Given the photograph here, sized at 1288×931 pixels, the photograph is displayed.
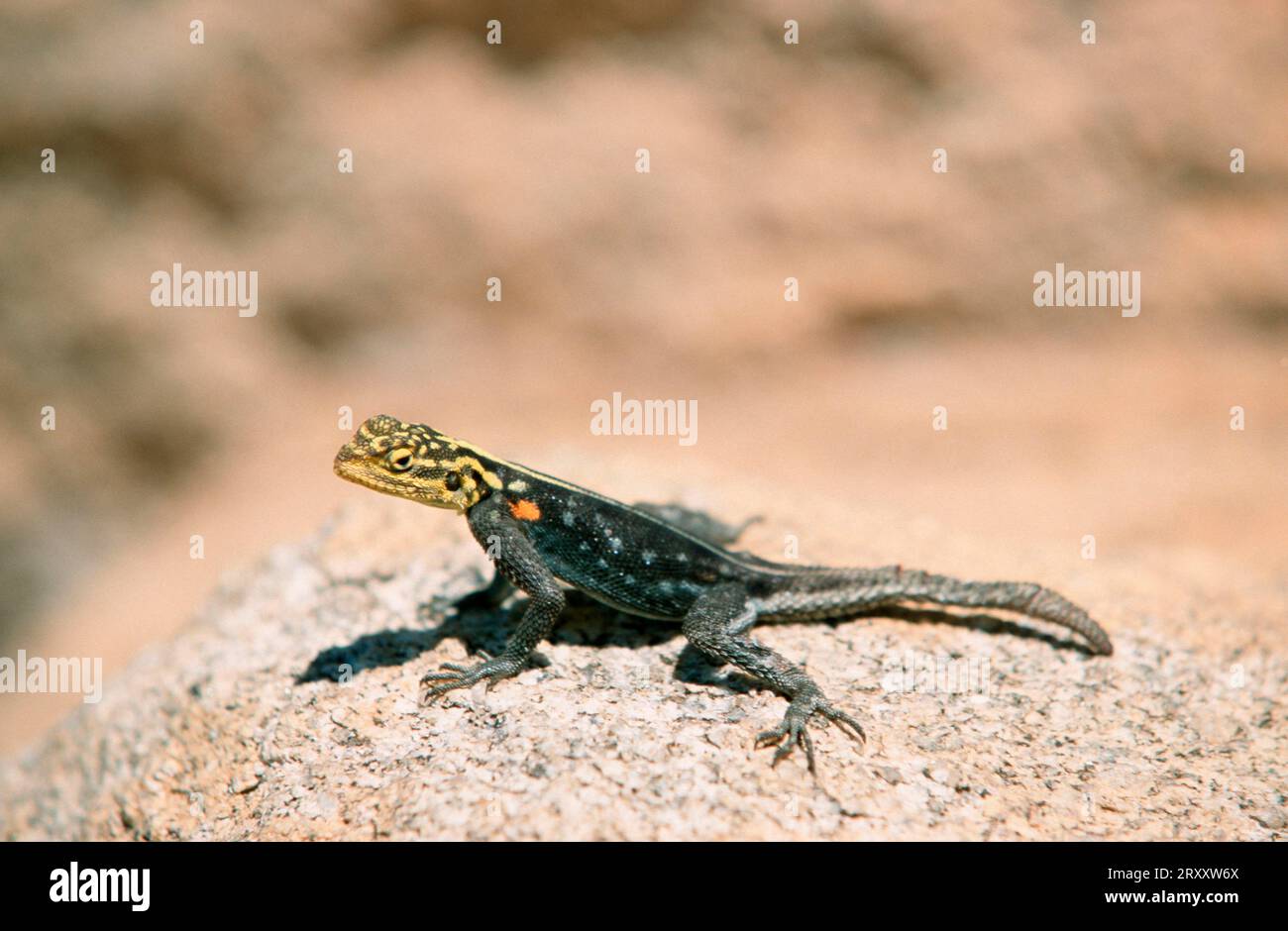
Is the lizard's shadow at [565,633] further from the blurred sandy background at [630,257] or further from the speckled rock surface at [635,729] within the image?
the blurred sandy background at [630,257]

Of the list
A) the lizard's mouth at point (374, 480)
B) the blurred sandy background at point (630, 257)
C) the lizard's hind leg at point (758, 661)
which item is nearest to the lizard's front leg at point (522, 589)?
the lizard's mouth at point (374, 480)

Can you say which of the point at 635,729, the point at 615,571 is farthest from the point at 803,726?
the point at 615,571

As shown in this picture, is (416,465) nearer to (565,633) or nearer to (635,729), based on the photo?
(565,633)

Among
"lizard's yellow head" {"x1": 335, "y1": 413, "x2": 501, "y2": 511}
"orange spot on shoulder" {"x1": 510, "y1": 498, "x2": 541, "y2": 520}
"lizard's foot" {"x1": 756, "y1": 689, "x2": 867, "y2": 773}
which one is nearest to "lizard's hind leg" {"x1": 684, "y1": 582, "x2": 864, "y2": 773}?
"lizard's foot" {"x1": 756, "y1": 689, "x2": 867, "y2": 773}

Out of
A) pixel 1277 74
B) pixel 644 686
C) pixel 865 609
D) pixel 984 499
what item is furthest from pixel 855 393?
pixel 644 686

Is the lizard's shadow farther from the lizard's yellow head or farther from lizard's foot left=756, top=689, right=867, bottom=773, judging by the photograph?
the lizard's yellow head

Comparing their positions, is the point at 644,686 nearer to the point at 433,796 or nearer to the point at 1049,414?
the point at 433,796
